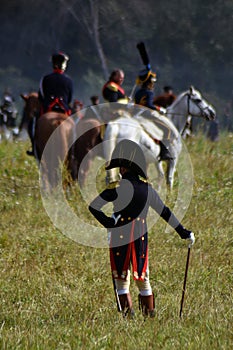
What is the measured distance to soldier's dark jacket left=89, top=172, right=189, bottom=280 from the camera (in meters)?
4.36

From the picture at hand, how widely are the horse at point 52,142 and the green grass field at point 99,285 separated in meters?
0.50

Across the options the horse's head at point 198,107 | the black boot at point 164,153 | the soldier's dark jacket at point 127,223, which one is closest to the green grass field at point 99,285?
the soldier's dark jacket at point 127,223

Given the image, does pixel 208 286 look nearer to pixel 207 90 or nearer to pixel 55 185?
pixel 55 185

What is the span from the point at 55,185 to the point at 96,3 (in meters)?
17.5

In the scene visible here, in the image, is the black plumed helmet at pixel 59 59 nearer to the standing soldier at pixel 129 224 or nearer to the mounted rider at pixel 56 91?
the mounted rider at pixel 56 91

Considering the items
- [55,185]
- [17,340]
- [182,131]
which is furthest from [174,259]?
[182,131]

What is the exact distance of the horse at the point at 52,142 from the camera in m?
8.91

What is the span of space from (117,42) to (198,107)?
1502 cm

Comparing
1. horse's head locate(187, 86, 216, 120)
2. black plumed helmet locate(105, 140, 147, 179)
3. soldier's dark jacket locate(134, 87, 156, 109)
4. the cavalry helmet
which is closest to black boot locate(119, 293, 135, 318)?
black plumed helmet locate(105, 140, 147, 179)

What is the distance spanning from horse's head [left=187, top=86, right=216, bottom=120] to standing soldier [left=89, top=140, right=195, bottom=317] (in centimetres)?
652

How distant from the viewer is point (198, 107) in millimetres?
10883

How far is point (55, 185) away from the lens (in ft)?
28.5

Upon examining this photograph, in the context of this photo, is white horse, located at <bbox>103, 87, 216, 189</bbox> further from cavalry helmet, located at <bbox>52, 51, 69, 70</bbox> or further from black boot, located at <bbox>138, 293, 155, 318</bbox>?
black boot, located at <bbox>138, 293, 155, 318</bbox>

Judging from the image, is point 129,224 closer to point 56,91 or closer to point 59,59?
point 56,91
